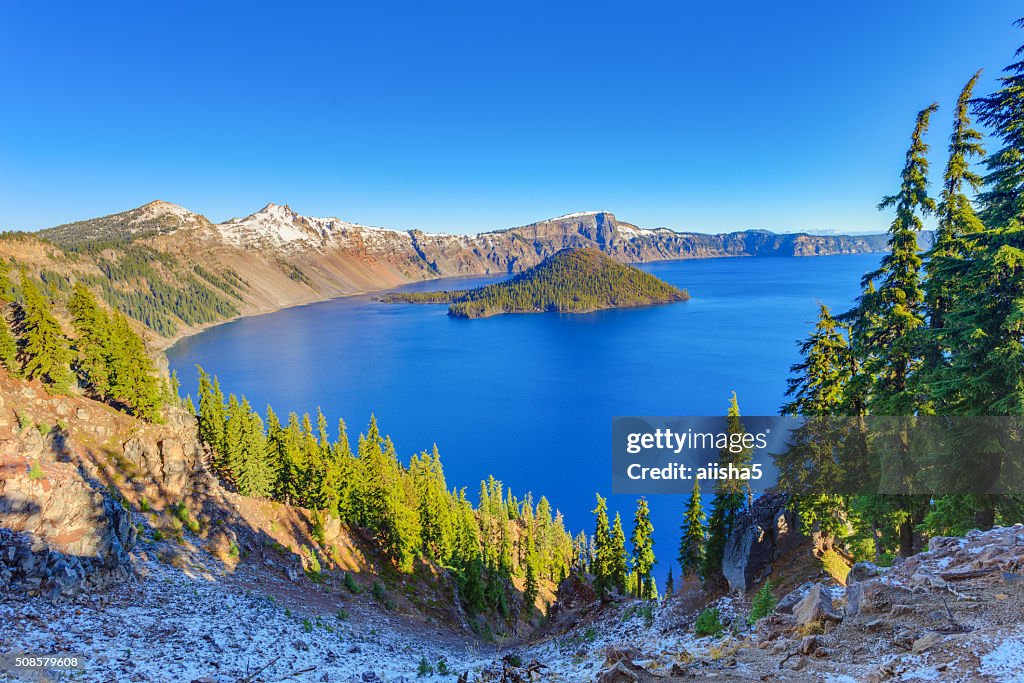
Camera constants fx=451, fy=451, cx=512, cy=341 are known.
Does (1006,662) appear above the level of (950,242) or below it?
below

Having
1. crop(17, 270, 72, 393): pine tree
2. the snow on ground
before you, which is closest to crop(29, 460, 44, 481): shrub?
the snow on ground

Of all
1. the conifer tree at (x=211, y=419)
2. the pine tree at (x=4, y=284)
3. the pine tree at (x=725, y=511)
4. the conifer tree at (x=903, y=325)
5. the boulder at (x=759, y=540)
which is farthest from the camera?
the conifer tree at (x=211, y=419)

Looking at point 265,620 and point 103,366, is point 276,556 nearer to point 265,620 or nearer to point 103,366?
point 265,620

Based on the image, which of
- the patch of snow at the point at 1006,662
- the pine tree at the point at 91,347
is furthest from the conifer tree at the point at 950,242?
the pine tree at the point at 91,347

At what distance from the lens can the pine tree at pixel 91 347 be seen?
35.8 meters

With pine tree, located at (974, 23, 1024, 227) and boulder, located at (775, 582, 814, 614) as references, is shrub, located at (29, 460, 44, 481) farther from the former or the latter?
pine tree, located at (974, 23, 1024, 227)

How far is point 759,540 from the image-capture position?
79.3ft

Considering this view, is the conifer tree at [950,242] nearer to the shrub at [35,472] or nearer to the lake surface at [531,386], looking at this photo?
the shrub at [35,472]

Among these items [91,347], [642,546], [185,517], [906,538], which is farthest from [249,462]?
[906,538]

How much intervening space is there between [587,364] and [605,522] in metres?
100

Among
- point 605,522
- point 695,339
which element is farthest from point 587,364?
point 605,522

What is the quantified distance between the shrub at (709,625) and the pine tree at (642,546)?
1857cm

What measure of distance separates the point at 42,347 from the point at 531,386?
3770 inches

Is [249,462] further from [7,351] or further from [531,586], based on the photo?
[531,586]
